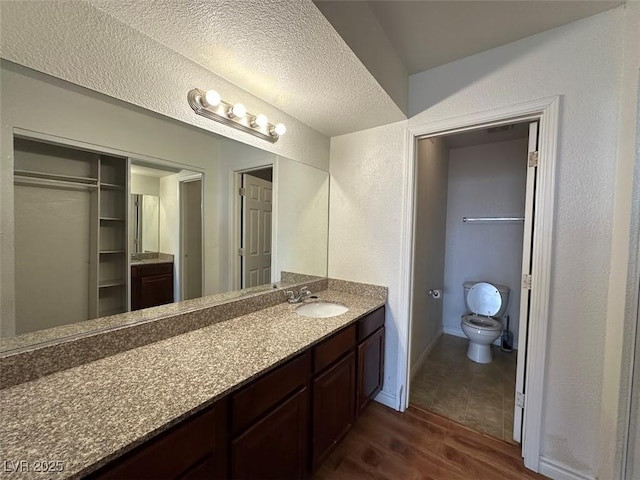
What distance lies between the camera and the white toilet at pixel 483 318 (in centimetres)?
249

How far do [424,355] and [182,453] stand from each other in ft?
A: 8.16

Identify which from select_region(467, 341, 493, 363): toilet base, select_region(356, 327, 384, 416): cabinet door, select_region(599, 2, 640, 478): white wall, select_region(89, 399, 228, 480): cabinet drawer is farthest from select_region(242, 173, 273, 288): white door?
select_region(467, 341, 493, 363): toilet base

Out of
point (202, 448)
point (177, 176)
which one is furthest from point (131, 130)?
point (202, 448)

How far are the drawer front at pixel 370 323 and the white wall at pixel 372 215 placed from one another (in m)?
0.10

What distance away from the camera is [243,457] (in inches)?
36.1

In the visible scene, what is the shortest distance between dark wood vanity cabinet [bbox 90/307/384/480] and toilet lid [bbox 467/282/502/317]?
171 cm

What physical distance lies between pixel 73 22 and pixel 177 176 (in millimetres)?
631

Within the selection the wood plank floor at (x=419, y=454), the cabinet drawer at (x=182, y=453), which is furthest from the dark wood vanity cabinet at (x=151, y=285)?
the wood plank floor at (x=419, y=454)

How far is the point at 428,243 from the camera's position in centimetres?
256

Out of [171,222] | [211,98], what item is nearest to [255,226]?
[171,222]

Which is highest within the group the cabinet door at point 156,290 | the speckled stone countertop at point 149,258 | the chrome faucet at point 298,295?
the speckled stone countertop at point 149,258

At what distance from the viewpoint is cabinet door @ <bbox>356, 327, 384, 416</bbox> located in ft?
5.39

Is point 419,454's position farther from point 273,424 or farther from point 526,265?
point 526,265

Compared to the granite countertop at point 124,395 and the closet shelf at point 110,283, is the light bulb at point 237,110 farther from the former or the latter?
the granite countertop at point 124,395
